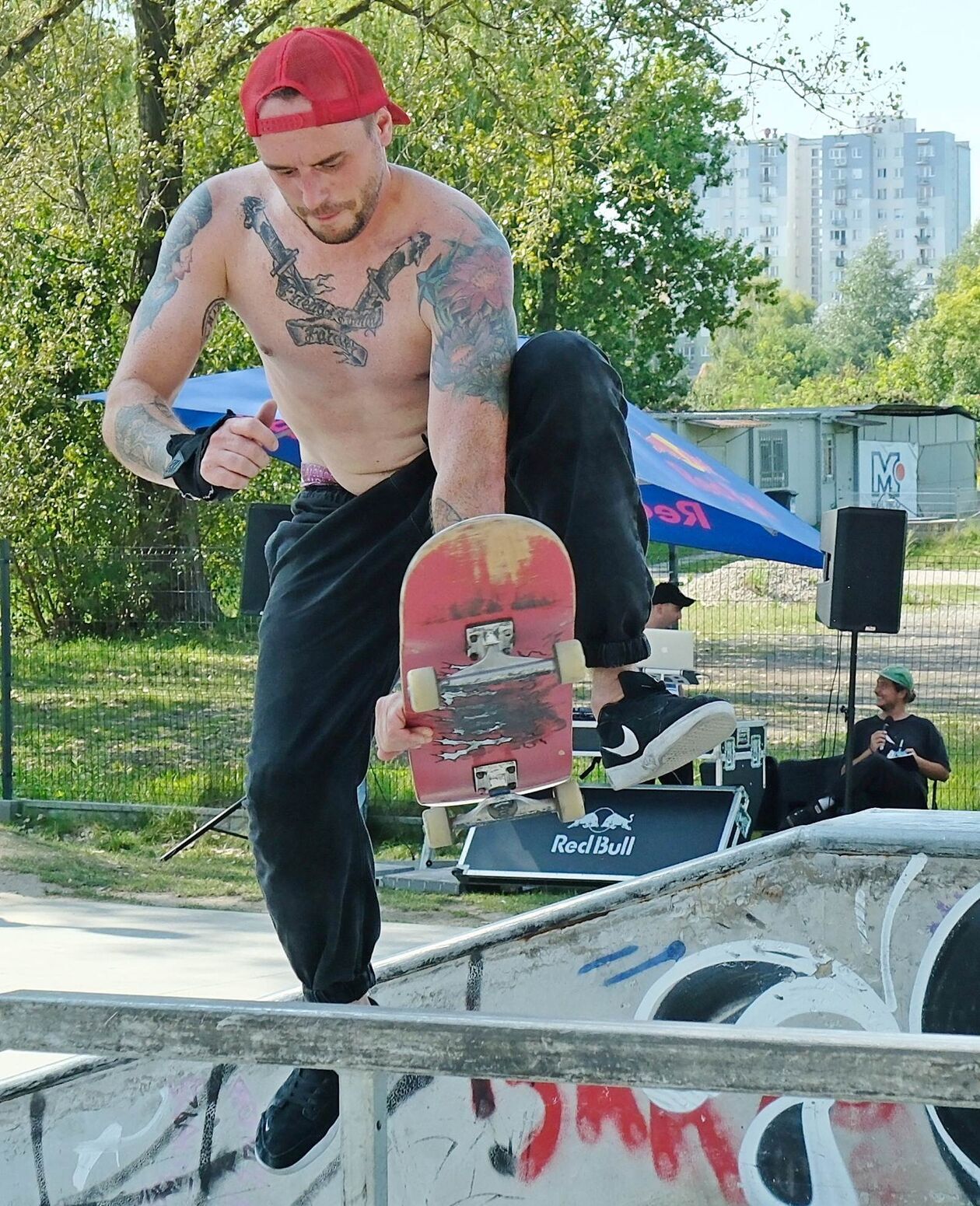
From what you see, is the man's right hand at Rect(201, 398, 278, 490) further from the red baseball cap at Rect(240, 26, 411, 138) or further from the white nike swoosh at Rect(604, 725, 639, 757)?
the white nike swoosh at Rect(604, 725, 639, 757)

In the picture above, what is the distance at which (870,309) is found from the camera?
13562cm

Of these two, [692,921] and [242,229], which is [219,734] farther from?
[242,229]

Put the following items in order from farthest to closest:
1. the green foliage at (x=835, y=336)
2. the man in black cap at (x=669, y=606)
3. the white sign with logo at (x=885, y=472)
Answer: the green foliage at (x=835, y=336) → the white sign with logo at (x=885, y=472) → the man in black cap at (x=669, y=606)

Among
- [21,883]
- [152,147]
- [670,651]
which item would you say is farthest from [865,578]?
[152,147]

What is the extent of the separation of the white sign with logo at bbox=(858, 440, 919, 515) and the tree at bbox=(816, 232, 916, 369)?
262 feet

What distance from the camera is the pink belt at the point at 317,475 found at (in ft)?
10.7

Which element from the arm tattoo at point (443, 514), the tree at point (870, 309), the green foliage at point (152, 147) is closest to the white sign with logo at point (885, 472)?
the green foliage at point (152, 147)

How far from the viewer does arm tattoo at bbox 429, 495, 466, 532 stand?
9.55 ft

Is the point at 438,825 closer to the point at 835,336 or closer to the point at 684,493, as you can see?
the point at 684,493

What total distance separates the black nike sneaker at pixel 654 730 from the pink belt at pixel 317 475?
2.60 feet

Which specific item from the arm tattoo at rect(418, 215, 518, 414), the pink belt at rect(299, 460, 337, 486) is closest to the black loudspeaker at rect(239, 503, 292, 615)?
the pink belt at rect(299, 460, 337, 486)

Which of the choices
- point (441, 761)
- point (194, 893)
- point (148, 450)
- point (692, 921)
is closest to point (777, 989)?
point (692, 921)

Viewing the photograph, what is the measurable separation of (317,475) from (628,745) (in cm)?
93

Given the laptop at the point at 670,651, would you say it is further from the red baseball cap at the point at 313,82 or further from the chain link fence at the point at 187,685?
the red baseball cap at the point at 313,82
